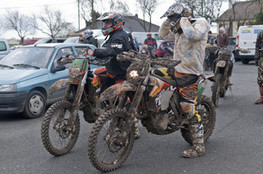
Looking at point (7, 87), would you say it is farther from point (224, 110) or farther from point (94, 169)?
point (224, 110)

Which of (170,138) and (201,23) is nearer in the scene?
(201,23)

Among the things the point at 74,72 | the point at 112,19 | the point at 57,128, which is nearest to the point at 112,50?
the point at 112,19

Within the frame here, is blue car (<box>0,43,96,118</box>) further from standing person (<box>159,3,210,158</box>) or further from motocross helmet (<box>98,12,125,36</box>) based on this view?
standing person (<box>159,3,210,158</box>)

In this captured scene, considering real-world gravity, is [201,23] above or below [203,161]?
above

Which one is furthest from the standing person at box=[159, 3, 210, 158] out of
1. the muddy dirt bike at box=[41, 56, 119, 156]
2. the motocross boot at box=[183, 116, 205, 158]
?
the muddy dirt bike at box=[41, 56, 119, 156]

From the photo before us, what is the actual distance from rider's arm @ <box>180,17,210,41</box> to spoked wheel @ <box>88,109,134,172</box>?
1235 mm

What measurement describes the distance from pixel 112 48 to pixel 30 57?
3.81 m

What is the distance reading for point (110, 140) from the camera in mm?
4207

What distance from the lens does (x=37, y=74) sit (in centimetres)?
764

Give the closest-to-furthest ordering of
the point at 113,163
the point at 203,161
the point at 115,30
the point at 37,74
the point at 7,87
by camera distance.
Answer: the point at 113,163 → the point at 203,161 → the point at 115,30 → the point at 7,87 → the point at 37,74

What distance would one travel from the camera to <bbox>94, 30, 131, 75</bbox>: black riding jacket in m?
4.93

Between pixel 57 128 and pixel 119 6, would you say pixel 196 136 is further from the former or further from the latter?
pixel 119 6

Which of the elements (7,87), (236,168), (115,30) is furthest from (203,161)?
(7,87)

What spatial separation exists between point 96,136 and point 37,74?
3995mm
